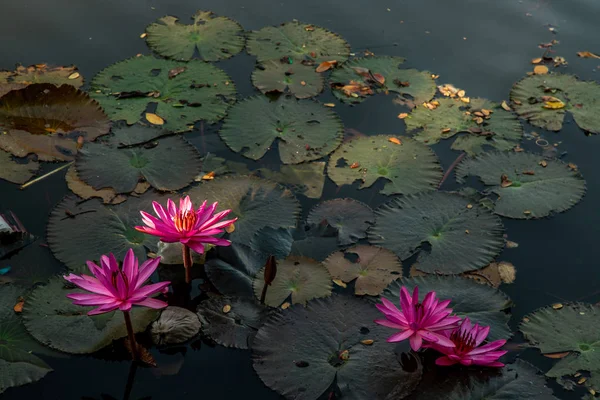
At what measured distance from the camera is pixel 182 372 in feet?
8.61

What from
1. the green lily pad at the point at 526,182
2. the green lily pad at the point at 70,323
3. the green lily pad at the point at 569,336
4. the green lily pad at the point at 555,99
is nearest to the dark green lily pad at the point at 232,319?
the green lily pad at the point at 70,323

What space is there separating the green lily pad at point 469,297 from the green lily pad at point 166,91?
1641mm

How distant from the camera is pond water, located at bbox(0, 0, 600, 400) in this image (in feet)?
8.56

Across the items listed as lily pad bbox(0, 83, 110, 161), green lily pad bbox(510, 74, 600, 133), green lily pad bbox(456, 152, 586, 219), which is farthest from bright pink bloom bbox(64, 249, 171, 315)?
green lily pad bbox(510, 74, 600, 133)

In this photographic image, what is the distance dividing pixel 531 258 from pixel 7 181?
2.78 m

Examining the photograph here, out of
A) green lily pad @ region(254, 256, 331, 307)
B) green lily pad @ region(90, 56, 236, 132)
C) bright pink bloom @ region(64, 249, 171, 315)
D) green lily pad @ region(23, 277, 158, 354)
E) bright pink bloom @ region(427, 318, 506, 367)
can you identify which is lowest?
green lily pad @ region(23, 277, 158, 354)

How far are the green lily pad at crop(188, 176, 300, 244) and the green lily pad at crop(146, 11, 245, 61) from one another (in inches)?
51.9

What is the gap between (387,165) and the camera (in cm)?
372

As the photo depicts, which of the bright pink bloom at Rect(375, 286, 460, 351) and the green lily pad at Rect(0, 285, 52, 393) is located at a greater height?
the bright pink bloom at Rect(375, 286, 460, 351)

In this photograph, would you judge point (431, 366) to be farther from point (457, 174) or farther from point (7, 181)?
point (7, 181)

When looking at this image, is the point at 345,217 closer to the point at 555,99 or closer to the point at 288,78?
the point at 288,78

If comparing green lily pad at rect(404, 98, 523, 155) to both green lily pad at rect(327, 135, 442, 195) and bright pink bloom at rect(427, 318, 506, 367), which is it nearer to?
green lily pad at rect(327, 135, 442, 195)

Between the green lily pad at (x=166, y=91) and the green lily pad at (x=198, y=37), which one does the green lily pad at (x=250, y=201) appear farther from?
the green lily pad at (x=198, y=37)

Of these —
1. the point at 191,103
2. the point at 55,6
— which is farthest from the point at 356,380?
the point at 55,6
